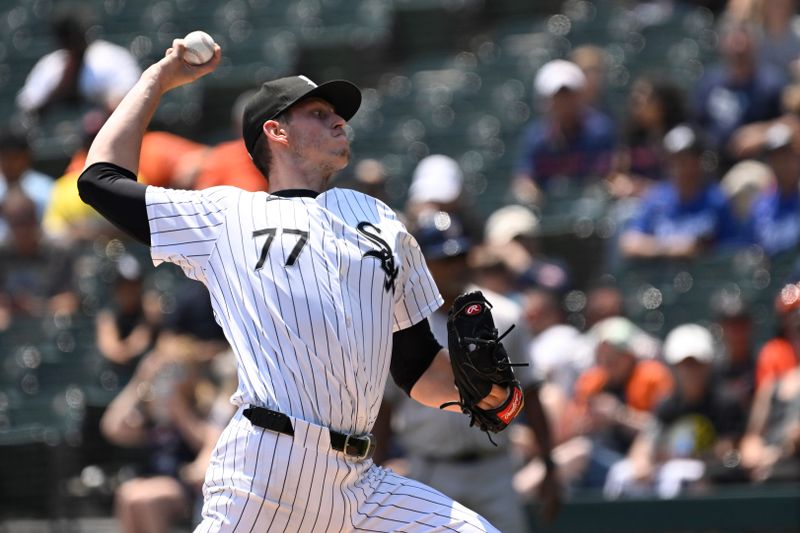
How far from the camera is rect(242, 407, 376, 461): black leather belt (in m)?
3.61

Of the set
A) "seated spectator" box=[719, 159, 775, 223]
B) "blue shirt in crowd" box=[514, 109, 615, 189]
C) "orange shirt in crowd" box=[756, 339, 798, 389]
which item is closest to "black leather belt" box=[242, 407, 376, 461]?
"orange shirt in crowd" box=[756, 339, 798, 389]

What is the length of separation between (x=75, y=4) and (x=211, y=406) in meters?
6.27

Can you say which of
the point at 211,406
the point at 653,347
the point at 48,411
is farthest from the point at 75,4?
the point at 653,347

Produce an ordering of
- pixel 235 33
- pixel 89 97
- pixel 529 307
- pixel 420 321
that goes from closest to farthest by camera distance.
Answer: pixel 420 321 → pixel 529 307 → pixel 89 97 → pixel 235 33

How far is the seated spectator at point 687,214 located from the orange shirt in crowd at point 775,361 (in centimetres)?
124

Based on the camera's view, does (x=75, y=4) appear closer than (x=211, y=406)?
No

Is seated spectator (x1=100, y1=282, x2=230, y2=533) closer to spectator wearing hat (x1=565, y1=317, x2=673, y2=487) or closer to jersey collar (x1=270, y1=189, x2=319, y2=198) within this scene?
spectator wearing hat (x1=565, y1=317, x2=673, y2=487)

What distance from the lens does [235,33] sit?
495 inches

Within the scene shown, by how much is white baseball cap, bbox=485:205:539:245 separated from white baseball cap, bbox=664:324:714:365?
4.90 ft

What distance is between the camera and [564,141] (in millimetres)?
9547

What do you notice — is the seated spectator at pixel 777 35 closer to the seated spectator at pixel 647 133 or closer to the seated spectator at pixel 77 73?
the seated spectator at pixel 647 133

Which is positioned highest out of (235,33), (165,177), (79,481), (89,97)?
(235,33)

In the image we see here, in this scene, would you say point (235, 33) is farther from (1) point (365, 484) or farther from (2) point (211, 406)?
(1) point (365, 484)

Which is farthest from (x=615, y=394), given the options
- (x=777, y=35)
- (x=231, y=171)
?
(x=777, y=35)
